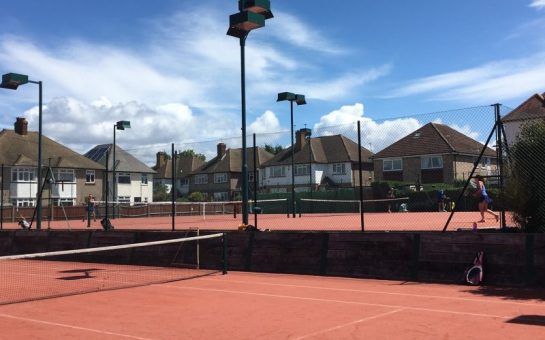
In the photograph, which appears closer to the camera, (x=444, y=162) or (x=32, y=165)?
(x=444, y=162)

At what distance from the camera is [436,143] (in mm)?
29359

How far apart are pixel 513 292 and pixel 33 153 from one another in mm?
57685

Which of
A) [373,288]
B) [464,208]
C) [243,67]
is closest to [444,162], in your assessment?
[464,208]

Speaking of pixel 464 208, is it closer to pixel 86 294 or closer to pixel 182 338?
pixel 86 294

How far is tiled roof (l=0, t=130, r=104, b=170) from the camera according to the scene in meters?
57.4

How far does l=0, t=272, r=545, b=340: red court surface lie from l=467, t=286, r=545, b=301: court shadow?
0.02 meters

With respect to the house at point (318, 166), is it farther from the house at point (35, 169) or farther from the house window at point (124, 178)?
the house at point (35, 169)

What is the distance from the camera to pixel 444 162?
4459cm

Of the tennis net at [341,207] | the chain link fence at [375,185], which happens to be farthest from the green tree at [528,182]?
the tennis net at [341,207]

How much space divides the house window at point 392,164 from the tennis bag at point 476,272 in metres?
42.7

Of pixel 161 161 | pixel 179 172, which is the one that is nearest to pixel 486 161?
pixel 179 172

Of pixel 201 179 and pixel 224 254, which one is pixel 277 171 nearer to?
pixel 201 179

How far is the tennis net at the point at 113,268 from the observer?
1161 centimetres

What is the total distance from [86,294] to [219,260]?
4.42 meters
